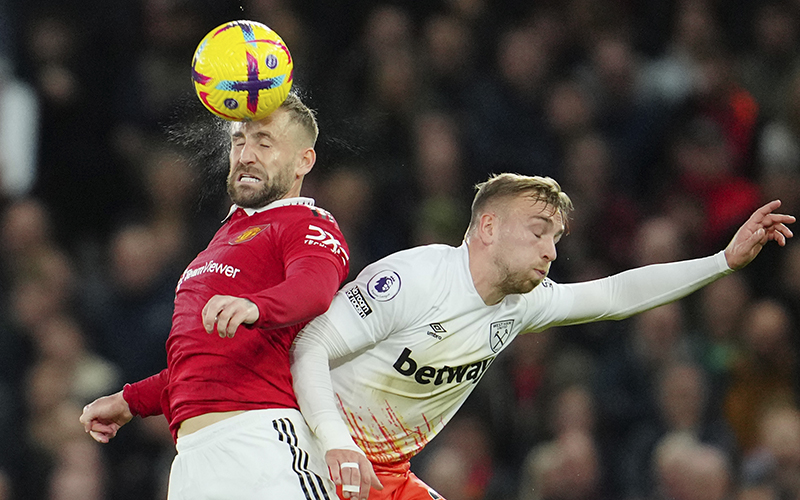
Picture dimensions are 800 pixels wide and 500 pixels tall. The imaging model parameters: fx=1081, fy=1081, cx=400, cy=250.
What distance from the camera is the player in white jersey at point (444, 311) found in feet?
11.2

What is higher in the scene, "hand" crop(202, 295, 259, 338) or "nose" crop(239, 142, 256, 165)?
"nose" crop(239, 142, 256, 165)

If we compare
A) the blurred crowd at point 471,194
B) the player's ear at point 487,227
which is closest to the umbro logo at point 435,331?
the player's ear at point 487,227

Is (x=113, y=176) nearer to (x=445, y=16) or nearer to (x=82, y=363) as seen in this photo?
(x=82, y=363)

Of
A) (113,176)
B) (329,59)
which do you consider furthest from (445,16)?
(113,176)

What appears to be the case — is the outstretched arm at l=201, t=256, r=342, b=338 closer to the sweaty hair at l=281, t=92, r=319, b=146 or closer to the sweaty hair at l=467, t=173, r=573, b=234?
the sweaty hair at l=281, t=92, r=319, b=146

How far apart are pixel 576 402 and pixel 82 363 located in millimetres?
2874

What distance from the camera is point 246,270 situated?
3248mm

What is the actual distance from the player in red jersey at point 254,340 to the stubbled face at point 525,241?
0.57 metres

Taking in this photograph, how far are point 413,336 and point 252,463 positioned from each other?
0.69m

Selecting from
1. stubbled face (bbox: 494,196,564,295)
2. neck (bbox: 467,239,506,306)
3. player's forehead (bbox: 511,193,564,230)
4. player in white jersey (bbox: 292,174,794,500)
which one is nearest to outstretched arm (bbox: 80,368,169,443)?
player in white jersey (bbox: 292,174,794,500)

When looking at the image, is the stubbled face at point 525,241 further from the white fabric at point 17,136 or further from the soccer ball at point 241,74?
the white fabric at point 17,136

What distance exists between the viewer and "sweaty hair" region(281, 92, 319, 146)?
11.7ft

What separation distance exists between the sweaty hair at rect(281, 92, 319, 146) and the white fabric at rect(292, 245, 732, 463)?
502 mm

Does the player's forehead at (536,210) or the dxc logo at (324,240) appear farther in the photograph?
the player's forehead at (536,210)
